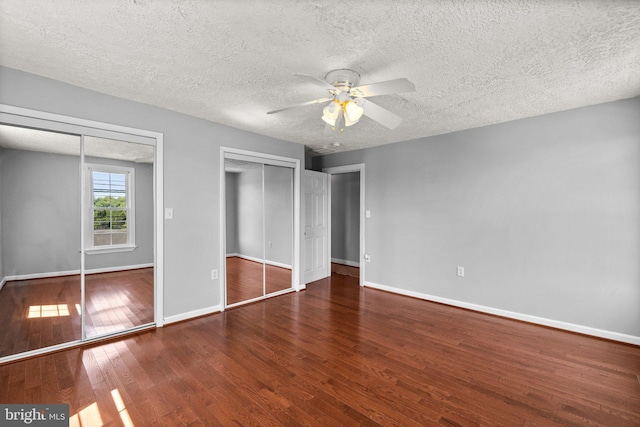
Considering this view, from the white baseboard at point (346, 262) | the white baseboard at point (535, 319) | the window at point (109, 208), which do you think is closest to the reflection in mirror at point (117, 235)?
the window at point (109, 208)

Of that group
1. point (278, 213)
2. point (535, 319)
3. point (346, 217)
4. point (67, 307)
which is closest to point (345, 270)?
point (346, 217)

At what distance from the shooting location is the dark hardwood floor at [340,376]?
72.9 inches

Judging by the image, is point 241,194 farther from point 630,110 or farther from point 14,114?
point 630,110

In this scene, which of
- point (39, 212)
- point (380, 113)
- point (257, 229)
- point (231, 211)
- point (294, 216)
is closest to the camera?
point (380, 113)

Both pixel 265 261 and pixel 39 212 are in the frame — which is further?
pixel 265 261

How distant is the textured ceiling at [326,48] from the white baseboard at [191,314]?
241 cm

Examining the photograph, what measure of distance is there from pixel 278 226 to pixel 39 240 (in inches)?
106

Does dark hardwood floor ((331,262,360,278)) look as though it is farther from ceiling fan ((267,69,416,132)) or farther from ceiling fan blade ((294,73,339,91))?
ceiling fan blade ((294,73,339,91))

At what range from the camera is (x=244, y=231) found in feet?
13.1

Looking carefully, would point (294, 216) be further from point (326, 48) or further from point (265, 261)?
point (326, 48)

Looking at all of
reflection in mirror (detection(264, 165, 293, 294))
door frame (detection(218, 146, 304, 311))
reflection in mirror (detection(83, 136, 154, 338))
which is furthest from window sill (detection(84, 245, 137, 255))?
reflection in mirror (detection(264, 165, 293, 294))

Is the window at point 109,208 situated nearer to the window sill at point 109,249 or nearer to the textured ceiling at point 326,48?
the window sill at point 109,249

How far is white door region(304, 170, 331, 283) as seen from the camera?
499 centimetres

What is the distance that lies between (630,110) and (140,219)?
208 inches
